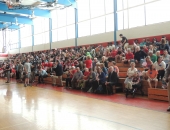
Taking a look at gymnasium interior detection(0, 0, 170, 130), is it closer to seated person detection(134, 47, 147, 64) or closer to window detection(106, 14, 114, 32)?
window detection(106, 14, 114, 32)

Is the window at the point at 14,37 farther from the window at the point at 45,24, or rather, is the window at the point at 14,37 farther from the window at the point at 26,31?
the window at the point at 45,24

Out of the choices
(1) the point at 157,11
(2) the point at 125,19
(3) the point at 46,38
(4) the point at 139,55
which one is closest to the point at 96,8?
(2) the point at 125,19

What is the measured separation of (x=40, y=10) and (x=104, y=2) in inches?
266

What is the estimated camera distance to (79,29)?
16.2m

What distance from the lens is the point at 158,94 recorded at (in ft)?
20.1

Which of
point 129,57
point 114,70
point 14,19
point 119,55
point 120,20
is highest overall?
point 14,19

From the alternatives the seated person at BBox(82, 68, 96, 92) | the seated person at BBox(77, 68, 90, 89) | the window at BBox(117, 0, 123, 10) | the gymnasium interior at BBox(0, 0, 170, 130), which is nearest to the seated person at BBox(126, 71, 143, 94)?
the gymnasium interior at BBox(0, 0, 170, 130)

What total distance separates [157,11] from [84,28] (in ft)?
21.3

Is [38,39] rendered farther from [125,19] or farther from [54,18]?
[125,19]

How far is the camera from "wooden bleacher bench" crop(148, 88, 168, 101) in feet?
19.5

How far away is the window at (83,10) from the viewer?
1519cm

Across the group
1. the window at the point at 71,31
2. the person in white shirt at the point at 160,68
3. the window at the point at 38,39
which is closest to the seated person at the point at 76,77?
the person in white shirt at the point at 160,68

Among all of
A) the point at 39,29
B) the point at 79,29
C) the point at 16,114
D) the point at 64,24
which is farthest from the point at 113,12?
→ the point at 39,29

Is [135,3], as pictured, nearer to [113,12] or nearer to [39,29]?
[113,12]
